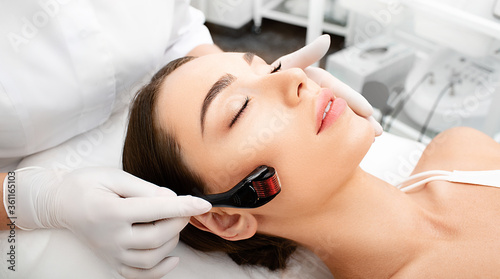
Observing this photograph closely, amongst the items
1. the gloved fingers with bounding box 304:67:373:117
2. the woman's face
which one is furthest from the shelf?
the woman's face

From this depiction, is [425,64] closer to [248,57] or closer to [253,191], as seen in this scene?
[248,57]

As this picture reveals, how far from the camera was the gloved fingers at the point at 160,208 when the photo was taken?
0.86 m

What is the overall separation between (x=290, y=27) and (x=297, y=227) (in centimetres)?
223

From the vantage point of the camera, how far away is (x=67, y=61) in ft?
3.55

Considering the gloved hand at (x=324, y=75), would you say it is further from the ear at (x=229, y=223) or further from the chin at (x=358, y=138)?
the ear at (x=229, y=223)

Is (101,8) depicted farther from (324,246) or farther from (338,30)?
(338,30)

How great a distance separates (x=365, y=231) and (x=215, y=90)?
501 millimetres

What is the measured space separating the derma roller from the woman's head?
5 centimetres

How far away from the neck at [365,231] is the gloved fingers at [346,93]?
207 millimetres

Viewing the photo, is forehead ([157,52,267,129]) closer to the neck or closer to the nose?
the nose

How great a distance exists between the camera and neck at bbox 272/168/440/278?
1028 mm

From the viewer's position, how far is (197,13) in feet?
5.03

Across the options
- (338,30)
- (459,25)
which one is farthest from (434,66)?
(338,30)

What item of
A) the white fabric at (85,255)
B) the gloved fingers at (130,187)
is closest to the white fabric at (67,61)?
the white fabric at (85,255)
